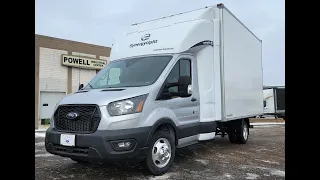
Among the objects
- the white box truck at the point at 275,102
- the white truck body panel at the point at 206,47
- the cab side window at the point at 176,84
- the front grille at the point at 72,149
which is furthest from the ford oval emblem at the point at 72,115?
the white box truck at the point at 275,102

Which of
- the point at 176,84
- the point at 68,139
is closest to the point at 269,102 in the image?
the point at 176,84

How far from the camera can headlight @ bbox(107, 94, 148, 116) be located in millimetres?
4695

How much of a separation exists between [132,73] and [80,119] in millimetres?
1493

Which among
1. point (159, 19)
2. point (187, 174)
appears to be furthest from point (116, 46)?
point (187, 174)

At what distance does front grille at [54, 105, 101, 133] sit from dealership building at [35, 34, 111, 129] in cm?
1748

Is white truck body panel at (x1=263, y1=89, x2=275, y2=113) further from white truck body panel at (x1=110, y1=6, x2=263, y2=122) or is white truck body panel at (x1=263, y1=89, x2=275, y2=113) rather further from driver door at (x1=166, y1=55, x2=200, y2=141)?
driver door at (x1=166, y1=55, x2=200, y2=141)

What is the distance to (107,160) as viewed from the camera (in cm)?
462

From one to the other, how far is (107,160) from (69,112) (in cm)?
105

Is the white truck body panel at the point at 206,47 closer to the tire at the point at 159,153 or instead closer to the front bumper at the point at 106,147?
the tire at the point at 159,153

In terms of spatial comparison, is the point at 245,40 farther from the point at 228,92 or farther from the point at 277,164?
the point at 277,164

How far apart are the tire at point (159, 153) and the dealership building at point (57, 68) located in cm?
1797

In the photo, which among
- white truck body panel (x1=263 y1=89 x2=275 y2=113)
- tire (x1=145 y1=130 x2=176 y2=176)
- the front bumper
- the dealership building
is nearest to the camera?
the front bumper

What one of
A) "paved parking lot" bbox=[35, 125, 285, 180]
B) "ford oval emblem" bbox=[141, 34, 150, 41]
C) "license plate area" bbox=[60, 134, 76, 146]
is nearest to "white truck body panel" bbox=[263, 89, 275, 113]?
"paved parking lot" bbox=[35, 125, 285, 180]

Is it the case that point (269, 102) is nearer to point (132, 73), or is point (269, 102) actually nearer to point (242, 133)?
point (242, 133)
